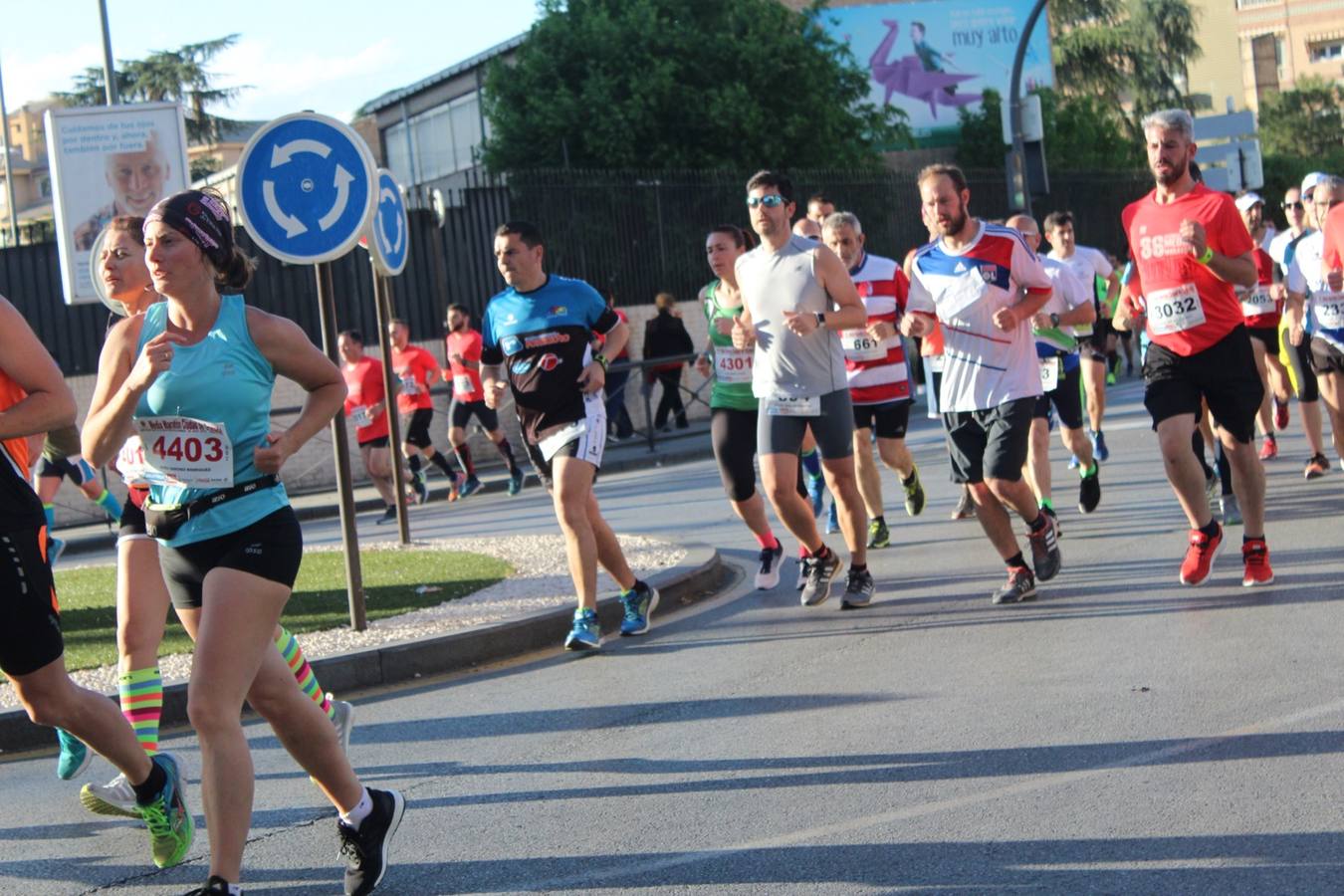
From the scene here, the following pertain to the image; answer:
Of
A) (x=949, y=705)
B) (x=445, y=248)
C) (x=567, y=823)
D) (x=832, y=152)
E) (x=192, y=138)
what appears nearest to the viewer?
(x=567, y=823)

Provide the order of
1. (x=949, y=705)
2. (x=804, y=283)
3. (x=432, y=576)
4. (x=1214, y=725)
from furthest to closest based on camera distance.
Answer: (x=432, y=576), (x=804, y=283), (x=949, y=705), (x=1214, y=725)

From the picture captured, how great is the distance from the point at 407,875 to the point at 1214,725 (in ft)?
8.61

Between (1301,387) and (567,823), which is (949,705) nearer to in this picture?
(567,823)

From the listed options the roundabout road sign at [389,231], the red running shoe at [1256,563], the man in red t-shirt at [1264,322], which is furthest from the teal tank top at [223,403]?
the man in red t-shirt at [1264,322]

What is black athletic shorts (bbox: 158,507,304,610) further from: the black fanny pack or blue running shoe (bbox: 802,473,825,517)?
blue running shoe (bbox: 802,473,825,517)

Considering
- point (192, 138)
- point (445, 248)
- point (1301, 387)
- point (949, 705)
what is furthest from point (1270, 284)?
point (192, 138)

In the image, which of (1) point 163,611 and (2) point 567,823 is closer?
(2) point 567,823

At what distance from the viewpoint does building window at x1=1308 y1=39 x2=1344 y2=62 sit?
9556 cm

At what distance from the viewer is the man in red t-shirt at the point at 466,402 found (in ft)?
58.6

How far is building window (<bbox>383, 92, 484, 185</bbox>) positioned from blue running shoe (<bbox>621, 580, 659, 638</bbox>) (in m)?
30.7

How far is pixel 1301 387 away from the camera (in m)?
11.6

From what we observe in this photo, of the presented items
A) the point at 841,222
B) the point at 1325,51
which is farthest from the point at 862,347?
the point at 1325,51

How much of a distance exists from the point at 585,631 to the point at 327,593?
9.29ft

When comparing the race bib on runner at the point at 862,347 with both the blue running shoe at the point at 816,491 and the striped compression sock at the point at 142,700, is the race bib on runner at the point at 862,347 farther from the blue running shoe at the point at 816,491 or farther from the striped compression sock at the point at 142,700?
the striped compression sock at the point at 142,700
